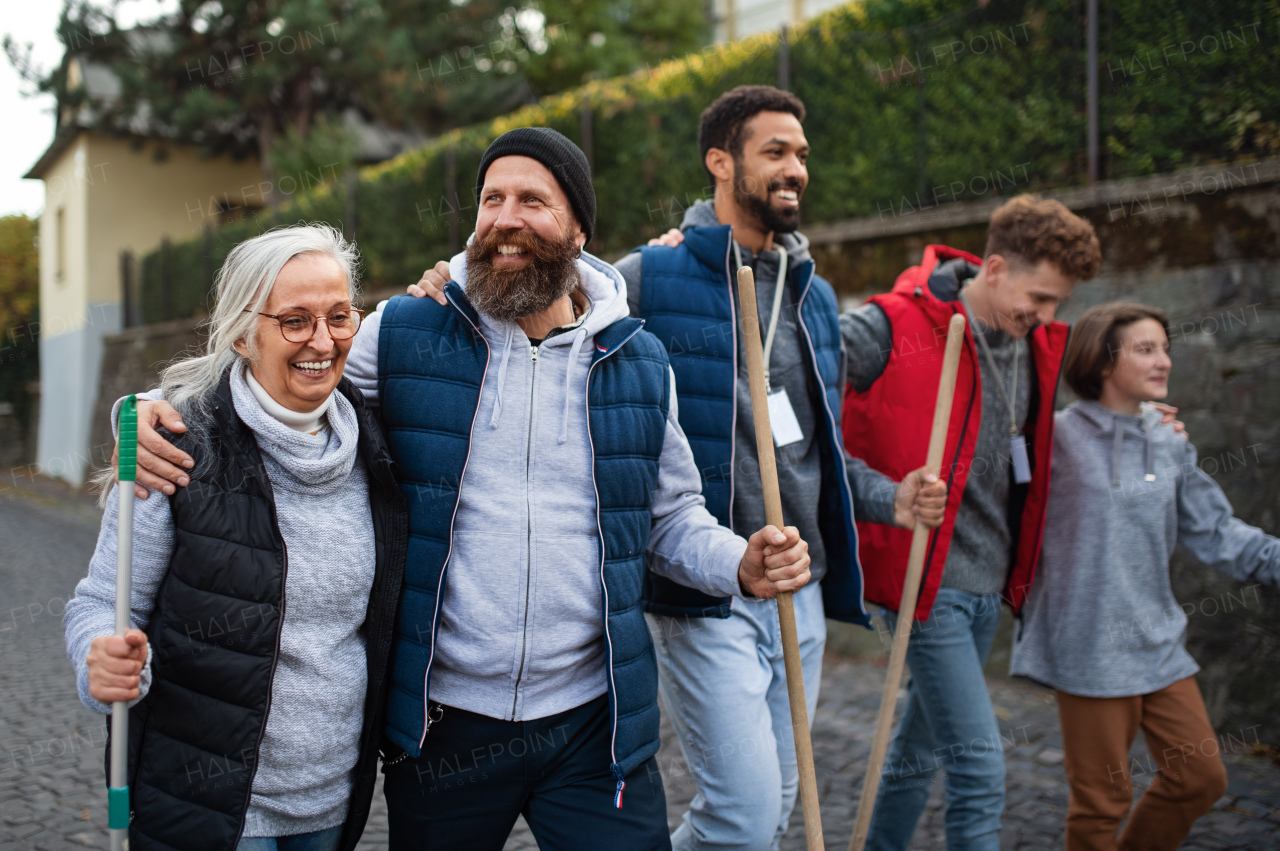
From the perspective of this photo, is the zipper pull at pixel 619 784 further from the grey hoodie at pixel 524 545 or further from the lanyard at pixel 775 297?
the lanyard at pixel 775 297

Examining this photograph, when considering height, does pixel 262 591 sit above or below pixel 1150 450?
below

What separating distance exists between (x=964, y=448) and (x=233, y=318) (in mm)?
2240

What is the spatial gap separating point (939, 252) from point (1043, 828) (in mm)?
2297

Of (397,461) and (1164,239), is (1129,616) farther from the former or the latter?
(1164,239)

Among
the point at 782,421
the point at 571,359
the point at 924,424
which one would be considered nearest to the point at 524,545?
the point at 571,359

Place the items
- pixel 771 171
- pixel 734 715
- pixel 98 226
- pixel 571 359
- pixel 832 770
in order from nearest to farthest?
pixel 571 359 → pixel 734 715 → pixel 771 171 → pixel 832 770 → pixel 98 226

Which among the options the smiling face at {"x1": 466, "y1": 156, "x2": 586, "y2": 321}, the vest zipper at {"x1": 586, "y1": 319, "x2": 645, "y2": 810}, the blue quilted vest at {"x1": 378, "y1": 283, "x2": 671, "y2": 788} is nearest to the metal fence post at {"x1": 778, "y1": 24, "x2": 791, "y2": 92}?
the smiling face at {"x1": 466, "y1": 156, "x2": 586, "y2": 321}

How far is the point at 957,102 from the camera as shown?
6570 mm

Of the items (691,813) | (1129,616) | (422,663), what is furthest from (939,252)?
(422,663)

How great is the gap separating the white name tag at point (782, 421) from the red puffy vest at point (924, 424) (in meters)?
0.54

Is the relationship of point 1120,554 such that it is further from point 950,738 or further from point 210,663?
point 210,663

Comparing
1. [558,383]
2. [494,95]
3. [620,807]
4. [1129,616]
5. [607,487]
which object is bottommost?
[620,807]

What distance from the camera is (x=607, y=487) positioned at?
7.76ft

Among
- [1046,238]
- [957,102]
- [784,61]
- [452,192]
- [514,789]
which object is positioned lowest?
[514,789]
